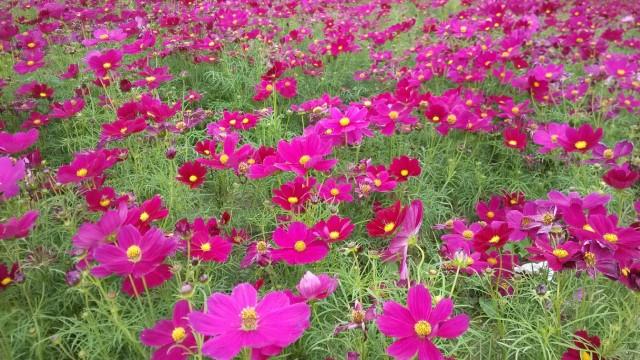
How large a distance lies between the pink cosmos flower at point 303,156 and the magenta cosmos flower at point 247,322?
551 millimetres

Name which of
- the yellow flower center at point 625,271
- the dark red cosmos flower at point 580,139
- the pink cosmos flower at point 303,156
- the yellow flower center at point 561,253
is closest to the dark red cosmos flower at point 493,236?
the yellow flower center at point 561,253

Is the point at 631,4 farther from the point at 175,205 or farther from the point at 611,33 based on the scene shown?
the point at 175,205

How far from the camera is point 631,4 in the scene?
17.4 feet

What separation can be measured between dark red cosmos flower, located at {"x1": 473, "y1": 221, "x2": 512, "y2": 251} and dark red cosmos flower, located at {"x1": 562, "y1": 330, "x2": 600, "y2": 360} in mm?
268

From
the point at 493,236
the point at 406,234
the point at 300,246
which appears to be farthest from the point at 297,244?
the point at 493,236

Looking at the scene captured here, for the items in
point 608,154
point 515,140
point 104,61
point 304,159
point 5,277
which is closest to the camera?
point 5,277

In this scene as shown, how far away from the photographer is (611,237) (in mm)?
1095

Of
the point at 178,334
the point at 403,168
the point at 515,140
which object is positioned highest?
the point at 178,334

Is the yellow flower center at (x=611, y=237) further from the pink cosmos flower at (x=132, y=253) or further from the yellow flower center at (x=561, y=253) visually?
the pink cosmos flower at (x=132, y=253)

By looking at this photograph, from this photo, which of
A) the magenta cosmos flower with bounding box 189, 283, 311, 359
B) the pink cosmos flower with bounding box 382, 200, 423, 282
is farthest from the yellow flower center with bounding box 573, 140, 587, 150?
the magenta cosmos flower with bounding box 189, 283, 311, 359

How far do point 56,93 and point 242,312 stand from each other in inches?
92.0

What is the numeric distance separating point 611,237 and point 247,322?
0.86 metres

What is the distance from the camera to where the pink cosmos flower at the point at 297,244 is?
1205mm

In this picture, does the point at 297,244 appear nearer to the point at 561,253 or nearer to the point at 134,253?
the point at 134,253
